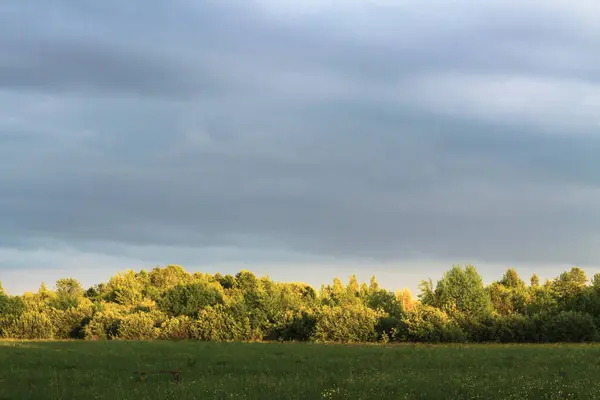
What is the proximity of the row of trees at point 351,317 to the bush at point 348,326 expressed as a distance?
9 centimetres

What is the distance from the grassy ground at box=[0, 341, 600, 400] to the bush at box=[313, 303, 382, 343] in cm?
1801

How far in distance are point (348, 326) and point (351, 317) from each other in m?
0.90

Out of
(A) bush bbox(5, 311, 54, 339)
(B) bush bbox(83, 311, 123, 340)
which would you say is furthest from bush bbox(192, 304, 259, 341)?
(A) bush bbox(5, 311, 54, 339)

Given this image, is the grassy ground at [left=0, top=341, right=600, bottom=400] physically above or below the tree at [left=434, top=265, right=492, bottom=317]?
below

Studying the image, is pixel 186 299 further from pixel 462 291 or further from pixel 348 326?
pixel 462 291

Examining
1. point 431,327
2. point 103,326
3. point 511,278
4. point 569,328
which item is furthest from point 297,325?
point 511,278

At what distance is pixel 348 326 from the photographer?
55.8 m

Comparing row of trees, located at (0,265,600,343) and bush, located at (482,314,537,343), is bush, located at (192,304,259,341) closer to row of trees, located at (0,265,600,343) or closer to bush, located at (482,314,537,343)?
row of trees, located at (0,265,600,343)

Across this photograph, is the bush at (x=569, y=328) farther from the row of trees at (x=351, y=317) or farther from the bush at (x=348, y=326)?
the bush at (x=348, y=326)

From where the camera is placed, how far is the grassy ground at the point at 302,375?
21.2 metres

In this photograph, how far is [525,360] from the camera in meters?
30.7

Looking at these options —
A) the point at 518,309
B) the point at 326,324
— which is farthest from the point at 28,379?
the point at 518,309

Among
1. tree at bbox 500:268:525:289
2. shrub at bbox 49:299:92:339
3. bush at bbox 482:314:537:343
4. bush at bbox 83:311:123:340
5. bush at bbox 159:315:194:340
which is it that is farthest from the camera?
tree at bbox 500:268:525:289

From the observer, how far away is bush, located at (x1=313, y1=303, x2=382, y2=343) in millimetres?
55531
